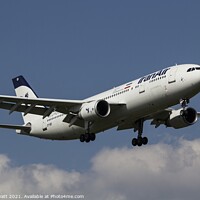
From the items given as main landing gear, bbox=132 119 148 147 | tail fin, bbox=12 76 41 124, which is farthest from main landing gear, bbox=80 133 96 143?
tail fin, bbox=12 76 41 124

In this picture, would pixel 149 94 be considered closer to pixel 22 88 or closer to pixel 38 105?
pixel 38 105

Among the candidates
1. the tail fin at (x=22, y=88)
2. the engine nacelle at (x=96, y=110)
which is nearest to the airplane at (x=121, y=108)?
the engine nacelle at (x=96, y=110)

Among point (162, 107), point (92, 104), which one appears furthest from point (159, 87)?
point (92, 104)

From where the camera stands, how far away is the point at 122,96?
59875 millimetres

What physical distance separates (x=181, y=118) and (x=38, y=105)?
37.7ft

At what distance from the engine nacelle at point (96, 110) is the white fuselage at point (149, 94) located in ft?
2.03

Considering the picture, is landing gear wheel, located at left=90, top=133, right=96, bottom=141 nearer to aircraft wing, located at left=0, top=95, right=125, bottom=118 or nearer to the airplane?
the airplane

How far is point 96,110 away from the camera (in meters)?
59.8

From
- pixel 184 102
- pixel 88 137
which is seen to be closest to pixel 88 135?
pixel 88 137

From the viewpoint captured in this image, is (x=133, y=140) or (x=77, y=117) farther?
(x=133, y=140)

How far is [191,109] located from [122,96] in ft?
22.2

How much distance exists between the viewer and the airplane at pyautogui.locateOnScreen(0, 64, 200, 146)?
57.2 meters

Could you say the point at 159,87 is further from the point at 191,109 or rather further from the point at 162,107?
the point at 191,109

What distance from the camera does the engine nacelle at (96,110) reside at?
59859 mm
